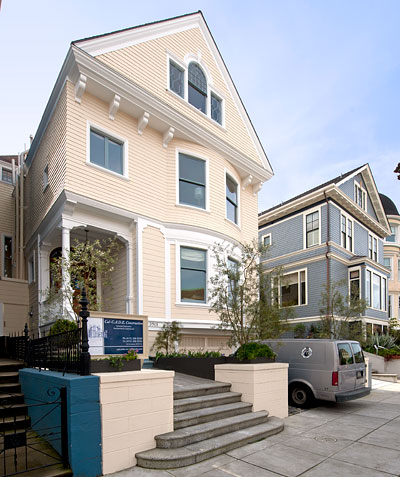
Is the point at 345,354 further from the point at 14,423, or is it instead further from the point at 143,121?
the point at 143,121

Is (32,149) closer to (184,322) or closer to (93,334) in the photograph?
(184,322)

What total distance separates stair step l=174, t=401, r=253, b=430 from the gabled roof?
1654cm

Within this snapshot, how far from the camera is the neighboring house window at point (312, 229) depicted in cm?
2267

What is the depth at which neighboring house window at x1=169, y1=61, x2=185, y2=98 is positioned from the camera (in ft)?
44.9

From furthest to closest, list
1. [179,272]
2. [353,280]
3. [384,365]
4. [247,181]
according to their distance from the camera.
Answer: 1. [353,280]
2. [384,365]
3. [247,181]
4. [179,272]

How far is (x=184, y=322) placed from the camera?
39.5ft

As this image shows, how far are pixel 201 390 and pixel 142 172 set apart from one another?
23.5 feet

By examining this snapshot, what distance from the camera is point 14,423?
235 inches

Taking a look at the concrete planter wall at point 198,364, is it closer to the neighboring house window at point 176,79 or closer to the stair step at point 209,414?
the stair step at point 209,414

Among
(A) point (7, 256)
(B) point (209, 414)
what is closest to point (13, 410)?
(B) point (209, 414)

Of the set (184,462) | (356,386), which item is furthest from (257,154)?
(184,462)

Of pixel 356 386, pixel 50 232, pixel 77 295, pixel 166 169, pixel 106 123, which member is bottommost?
pixel 356 386

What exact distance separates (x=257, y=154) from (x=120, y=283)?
900 cm

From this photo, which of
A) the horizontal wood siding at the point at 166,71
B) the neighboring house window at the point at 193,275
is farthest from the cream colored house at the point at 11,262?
the horizontal wood siding at the point at 166,71
